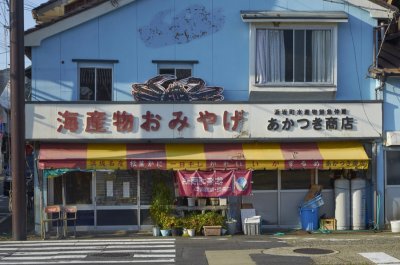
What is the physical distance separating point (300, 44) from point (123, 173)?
7225 mm

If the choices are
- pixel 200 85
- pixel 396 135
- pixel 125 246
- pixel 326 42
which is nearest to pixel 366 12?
pixel 326 42

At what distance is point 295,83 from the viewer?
1931 centimetres

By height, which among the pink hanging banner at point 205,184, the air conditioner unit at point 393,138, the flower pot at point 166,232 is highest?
the air conditioner unit at point 393,138

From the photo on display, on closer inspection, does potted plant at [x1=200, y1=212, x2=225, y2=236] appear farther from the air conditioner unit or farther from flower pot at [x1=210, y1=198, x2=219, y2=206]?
the air conditioner unit

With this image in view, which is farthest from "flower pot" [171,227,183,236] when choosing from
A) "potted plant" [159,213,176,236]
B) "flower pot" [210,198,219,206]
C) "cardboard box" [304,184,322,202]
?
"cardboard box" [304,184,322,202]

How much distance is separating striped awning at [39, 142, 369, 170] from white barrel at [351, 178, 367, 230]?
758mm

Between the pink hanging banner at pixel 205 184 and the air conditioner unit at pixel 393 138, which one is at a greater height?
the air conditioner unit at pixel 393 138

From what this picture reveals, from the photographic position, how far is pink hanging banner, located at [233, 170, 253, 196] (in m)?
18.7

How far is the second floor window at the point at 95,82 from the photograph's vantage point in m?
19.4

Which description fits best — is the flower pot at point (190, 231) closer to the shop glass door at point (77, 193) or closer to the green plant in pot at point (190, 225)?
the green plant in pot at point (190, 225)

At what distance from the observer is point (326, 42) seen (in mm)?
19562

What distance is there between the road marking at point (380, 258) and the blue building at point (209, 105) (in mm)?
5849

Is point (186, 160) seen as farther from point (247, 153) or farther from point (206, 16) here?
point (206, 16)

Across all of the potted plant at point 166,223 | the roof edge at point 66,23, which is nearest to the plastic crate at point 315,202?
the potted plant at point 166,223
